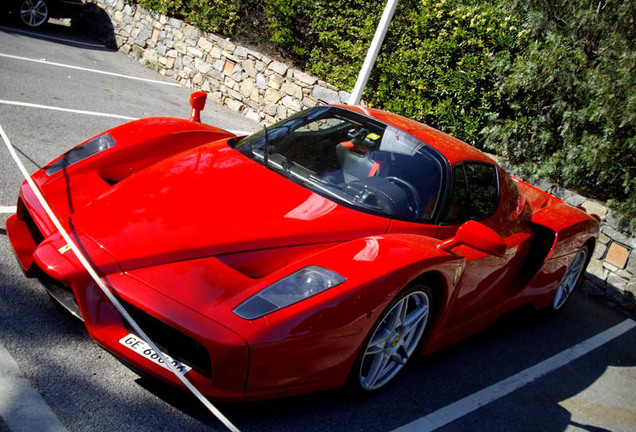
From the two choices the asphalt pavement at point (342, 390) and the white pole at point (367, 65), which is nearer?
the asphalt pavement at point (342, 390)

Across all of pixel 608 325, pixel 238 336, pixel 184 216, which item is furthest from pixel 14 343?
pixel 608 325

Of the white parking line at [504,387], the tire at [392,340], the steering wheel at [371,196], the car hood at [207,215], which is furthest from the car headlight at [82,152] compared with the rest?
the white parking line at [504,387]

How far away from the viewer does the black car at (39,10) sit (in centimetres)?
1132

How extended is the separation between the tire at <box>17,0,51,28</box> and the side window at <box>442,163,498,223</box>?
10.8 m

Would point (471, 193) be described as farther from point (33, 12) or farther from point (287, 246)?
point (33, 12)

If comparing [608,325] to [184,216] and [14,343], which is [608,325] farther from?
[14,343]

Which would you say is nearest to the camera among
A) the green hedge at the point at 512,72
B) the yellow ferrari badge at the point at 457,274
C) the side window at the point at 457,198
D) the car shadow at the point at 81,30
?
the yellow ferrari badge at the point at 457,274

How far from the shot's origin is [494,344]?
163 inches

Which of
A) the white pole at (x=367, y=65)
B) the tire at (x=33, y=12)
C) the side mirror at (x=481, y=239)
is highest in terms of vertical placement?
the white pole at (x=367, y=65)

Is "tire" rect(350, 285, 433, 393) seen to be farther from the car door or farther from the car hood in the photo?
the car hood

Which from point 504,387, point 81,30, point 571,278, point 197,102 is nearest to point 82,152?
point 197,102

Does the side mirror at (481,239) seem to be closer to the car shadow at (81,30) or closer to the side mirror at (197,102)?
the side mirror at (197,102)

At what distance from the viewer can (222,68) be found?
9.80 meters

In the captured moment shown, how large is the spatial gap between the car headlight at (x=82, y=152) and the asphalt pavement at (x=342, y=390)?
55cm
